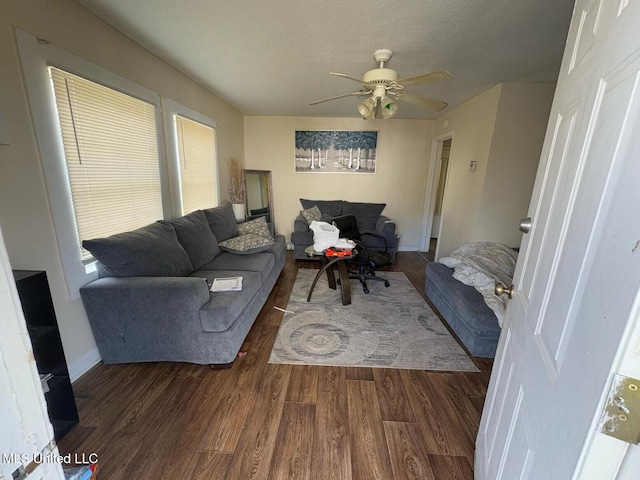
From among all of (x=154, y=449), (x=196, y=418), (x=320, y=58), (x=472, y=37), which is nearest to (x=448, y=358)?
(x=196, y=418)

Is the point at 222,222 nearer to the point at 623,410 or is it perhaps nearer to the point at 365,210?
the point at 365,210

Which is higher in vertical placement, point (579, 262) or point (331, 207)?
point (579, 262)

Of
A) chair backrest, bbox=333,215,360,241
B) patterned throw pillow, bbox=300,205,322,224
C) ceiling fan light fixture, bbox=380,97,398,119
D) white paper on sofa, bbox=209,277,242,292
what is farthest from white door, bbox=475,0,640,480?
patterned throw pillow, bbox=300,205,322,224

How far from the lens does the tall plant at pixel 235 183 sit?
13.6ft

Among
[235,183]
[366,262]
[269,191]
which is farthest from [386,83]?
[269,191]

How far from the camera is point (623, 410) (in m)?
0.40

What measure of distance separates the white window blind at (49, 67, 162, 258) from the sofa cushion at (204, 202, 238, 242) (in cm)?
65

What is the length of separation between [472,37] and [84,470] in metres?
3.14

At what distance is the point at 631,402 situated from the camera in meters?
0.39

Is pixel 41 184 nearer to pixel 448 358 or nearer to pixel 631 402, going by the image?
pixel 631 402

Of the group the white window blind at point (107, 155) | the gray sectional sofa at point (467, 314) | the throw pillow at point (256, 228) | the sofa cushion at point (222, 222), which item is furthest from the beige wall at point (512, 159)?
the white window blind at point (107, 155)

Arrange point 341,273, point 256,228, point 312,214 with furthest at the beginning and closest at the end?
point 312,214 → point 256,228 → point 341,273

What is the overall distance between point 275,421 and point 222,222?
235 cm

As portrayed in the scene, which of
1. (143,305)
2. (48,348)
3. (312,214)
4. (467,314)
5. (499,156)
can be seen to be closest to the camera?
(48,348)
